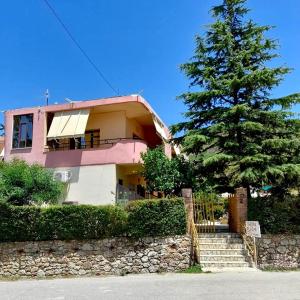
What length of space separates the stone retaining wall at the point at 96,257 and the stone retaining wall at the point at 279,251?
3.07 meters

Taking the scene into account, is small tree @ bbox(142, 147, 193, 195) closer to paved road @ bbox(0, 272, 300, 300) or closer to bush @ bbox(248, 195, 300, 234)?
bush @ bbox(248, 195, 300, 234)

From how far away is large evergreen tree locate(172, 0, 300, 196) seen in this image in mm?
19094

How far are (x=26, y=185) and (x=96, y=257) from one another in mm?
6849

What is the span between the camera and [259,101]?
20828 millimetres

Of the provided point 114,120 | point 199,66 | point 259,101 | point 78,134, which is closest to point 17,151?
point 78,134

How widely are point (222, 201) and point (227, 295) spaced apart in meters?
11.7

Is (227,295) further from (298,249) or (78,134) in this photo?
(78,134)

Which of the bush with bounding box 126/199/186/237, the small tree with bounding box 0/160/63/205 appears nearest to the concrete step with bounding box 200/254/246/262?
the bush with bounding box 126/199/186/237

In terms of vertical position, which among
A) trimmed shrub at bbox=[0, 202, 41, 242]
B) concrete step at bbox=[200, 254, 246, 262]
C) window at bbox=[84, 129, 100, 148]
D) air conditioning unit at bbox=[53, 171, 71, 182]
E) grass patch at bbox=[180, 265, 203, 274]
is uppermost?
window at bbox=[84, 129, 100, 148]

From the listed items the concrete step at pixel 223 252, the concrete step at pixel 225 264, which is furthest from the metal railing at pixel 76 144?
the concrete step at pixel 225 264

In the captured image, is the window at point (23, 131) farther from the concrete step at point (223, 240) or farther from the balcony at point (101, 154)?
the concrete step at point (223, 240)

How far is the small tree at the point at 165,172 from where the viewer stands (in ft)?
73.0

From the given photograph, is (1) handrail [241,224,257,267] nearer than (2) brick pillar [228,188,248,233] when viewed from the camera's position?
Yes

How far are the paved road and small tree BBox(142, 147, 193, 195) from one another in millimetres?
6848
